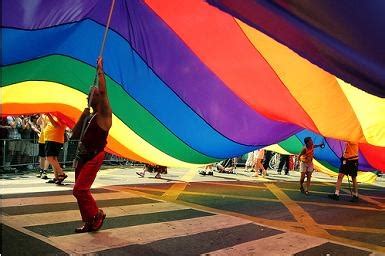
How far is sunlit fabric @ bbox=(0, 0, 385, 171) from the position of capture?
5.55 metres

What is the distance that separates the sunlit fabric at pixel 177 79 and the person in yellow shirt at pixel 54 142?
1.03 meters

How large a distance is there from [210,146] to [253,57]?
8.10 feet

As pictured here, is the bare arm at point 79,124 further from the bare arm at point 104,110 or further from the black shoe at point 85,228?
the black shoe at point 85,228

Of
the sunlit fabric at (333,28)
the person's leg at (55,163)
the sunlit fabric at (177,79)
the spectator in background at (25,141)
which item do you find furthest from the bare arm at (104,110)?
the spectator in background at (25,141)

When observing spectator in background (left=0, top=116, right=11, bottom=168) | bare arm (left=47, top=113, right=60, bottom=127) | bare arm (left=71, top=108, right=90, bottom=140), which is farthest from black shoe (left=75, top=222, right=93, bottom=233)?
spectator in background (left=0, top=116, right=11, bottom=168)

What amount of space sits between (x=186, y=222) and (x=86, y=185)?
190cm

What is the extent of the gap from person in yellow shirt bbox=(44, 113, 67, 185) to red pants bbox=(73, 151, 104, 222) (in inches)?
165

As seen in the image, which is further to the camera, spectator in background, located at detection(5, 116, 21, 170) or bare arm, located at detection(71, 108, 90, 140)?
spectator in background, located at detection(5, 116, 21, 170)

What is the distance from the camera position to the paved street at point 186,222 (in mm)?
5254

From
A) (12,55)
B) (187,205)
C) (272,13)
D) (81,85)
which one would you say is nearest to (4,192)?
(81,85)

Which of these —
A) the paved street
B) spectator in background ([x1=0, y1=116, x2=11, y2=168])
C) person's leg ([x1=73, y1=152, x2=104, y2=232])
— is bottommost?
the paved street

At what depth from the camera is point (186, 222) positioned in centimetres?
674

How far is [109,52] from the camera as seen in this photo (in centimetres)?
654

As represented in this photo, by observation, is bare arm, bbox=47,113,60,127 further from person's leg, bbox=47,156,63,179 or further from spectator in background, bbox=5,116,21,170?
spectator in background, bbox=5,116,21,170
